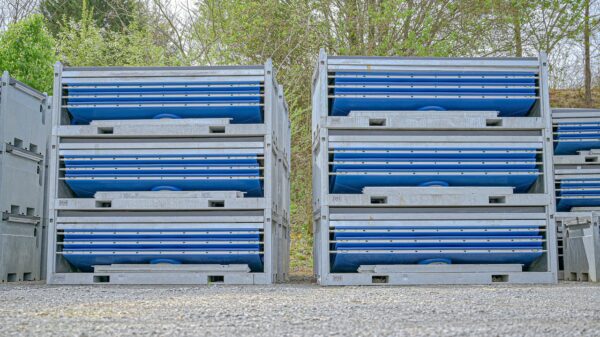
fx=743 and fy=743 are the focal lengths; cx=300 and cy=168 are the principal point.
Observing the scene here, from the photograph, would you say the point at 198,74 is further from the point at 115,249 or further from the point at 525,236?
the point at 525,236

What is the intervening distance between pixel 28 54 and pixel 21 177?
623 cm

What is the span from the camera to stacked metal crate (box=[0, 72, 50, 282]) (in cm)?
890

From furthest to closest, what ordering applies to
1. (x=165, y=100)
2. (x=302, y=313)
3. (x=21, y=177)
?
(x=21, y=177), (x=165, y=100), (x=302, y=313)

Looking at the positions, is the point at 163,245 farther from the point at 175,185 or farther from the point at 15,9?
the point at 15,9

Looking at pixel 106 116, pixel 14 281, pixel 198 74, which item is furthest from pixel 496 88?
pixel 14 281

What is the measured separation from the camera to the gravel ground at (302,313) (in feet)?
12.9

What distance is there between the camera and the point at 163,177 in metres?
8.30

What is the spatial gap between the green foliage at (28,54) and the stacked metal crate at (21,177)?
15.7ft

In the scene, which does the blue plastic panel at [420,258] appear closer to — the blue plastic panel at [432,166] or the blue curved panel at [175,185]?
the blue plastic panel at [432,166]

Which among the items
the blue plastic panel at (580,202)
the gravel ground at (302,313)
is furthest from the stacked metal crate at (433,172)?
the blue plastic panel at (580,202)

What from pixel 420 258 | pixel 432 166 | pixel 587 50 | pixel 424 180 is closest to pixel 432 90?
pixel 432 166

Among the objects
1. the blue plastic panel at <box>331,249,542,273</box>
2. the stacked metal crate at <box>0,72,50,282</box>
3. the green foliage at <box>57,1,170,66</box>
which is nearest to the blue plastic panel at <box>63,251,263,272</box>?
the blue plastic panel at <box>331,249,542,273</box>

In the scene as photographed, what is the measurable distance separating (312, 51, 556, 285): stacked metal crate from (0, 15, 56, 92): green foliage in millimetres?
8137

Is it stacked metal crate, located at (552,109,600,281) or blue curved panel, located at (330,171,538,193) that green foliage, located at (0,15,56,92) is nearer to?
blue curved panel, located at (330,171,538,193)
